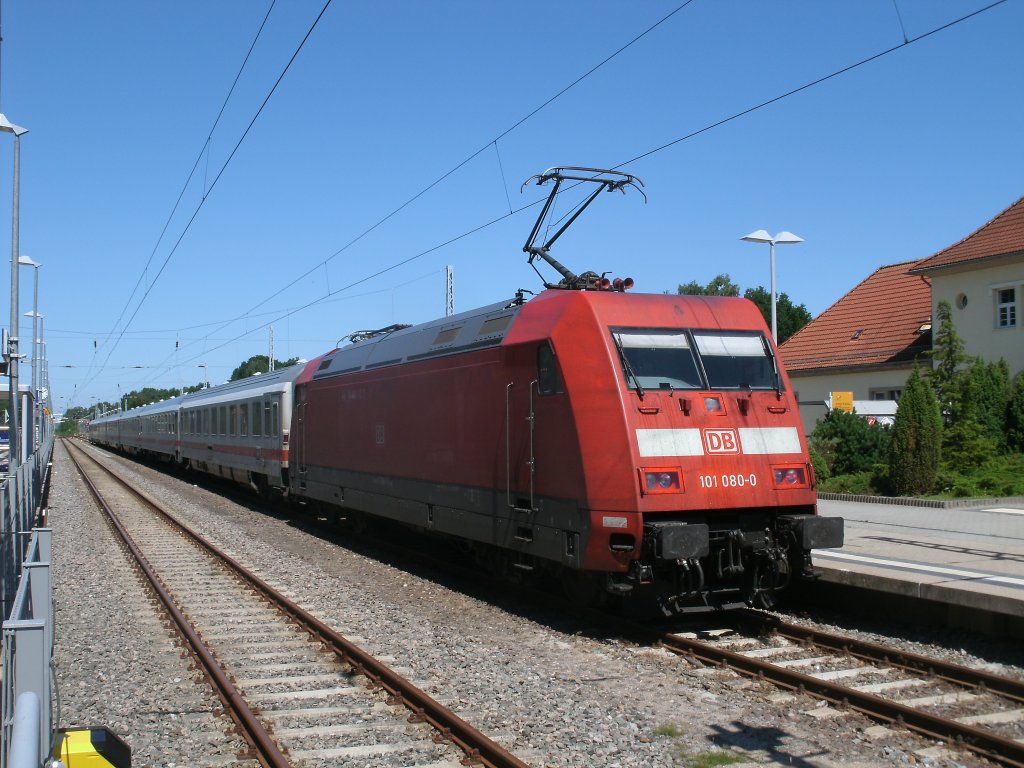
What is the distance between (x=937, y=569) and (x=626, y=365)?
3784 millimetres

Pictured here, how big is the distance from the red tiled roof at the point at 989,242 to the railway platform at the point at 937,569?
13.8 metres

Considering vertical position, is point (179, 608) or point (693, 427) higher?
point (693, 427)

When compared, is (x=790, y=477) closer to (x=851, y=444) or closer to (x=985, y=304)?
(x=851, y=444)

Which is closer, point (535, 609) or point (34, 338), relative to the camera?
point (535, 609)

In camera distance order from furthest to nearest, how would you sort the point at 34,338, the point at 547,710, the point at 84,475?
1. the point at 84,475
2. the point at 34,338
3. the point at 547,710

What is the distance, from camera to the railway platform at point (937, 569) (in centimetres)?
795

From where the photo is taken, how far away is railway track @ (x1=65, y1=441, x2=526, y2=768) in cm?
571

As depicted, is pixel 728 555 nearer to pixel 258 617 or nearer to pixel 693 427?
pixel 693 427

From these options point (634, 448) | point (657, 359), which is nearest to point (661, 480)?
point (634, 448)

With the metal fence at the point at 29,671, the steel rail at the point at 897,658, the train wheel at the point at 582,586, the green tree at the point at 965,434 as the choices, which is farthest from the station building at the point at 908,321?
the metal fence at the point at 29,671

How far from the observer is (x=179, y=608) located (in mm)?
10508

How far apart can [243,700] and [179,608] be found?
422 cm

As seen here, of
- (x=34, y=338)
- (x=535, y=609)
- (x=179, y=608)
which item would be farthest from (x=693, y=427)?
(x=34, y=338)

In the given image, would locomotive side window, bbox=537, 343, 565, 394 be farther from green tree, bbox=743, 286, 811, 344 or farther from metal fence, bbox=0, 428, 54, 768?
green tree, bbox=743, 286, 811, 344
